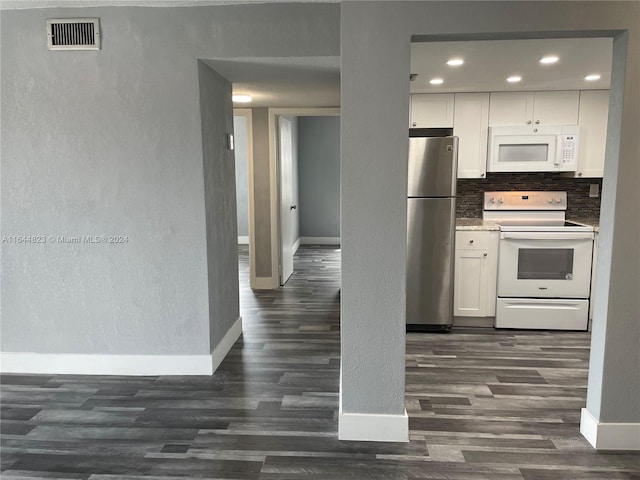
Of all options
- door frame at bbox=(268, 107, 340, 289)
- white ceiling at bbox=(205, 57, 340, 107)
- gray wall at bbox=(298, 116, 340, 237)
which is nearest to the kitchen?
white ceiling at bbox=(205, 57, 340, 107)

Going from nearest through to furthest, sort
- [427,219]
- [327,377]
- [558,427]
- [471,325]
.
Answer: [558,427] → [327,377] → [427,219] → [471,325]

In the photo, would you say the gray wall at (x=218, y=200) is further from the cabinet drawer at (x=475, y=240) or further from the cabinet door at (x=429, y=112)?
the cabinet drawer at (x=475, y=240)

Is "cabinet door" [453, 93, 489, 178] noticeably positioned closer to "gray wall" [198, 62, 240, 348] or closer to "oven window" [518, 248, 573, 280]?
"oven window" [518, 248, 573, 280]

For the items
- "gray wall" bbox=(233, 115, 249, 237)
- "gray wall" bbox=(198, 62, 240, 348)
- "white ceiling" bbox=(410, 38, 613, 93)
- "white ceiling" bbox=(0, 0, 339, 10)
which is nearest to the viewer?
"white ceiling" bbox=(0, 0, 339, 10)

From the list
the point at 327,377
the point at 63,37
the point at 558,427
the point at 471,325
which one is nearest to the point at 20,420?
the point at 327,377

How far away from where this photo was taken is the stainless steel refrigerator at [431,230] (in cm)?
374

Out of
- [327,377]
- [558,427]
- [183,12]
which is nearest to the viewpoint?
[558,427]

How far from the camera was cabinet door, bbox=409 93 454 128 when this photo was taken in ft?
13.6

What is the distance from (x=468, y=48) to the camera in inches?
114

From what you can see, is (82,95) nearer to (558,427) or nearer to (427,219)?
(427,219)

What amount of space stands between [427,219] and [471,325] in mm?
1033

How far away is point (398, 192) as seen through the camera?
6.97 ft

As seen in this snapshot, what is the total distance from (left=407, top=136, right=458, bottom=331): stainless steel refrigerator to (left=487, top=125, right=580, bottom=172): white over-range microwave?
643 mm

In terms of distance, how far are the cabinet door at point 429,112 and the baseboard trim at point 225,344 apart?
7.53 ft
